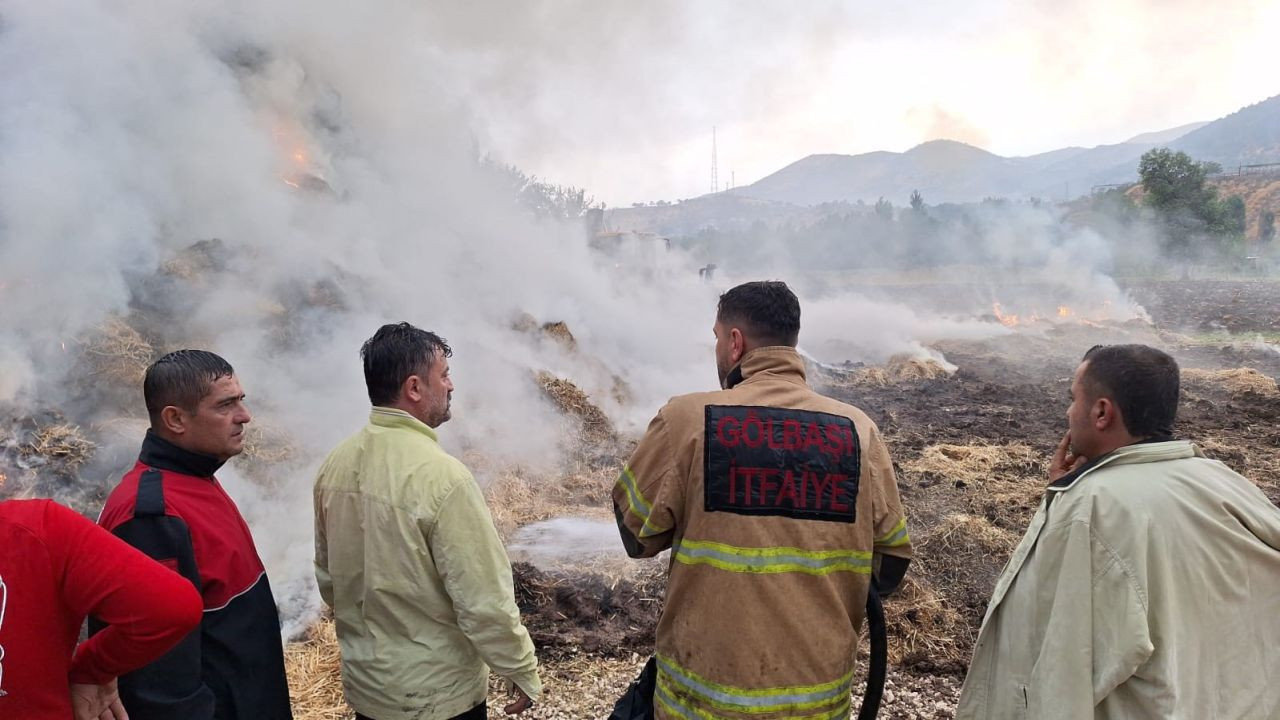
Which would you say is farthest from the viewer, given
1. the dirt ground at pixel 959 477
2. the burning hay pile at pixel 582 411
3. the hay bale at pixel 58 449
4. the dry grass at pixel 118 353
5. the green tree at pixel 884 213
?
the green tree at pixel 884 213

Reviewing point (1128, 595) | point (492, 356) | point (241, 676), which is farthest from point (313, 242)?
point (1128, 595)

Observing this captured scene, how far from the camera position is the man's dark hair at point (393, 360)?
7.27ft

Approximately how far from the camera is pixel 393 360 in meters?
2.21

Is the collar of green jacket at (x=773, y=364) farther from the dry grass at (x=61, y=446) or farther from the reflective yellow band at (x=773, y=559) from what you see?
the dry grass at (x=61, y=446)

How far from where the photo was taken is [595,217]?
108 ft

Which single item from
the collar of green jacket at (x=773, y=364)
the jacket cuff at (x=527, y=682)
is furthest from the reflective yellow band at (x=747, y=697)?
the collar of green jacket at (x=773, y=364)

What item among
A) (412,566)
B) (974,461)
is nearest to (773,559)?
(412,566)

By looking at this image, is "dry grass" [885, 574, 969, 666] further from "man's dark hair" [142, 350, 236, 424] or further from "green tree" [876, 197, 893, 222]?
"green tree" [876, 197, 893, 222]

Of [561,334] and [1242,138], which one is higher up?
[1242,138]

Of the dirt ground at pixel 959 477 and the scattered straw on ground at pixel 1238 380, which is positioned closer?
the dirt ground at pixel 959 477

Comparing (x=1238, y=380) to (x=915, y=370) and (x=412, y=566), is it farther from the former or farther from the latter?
(x=412, y=566)

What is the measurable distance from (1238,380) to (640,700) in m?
15.4

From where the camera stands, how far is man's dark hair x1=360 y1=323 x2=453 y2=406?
7.27 ft

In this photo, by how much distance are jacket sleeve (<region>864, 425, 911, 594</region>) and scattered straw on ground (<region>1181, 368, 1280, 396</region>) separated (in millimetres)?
13606
